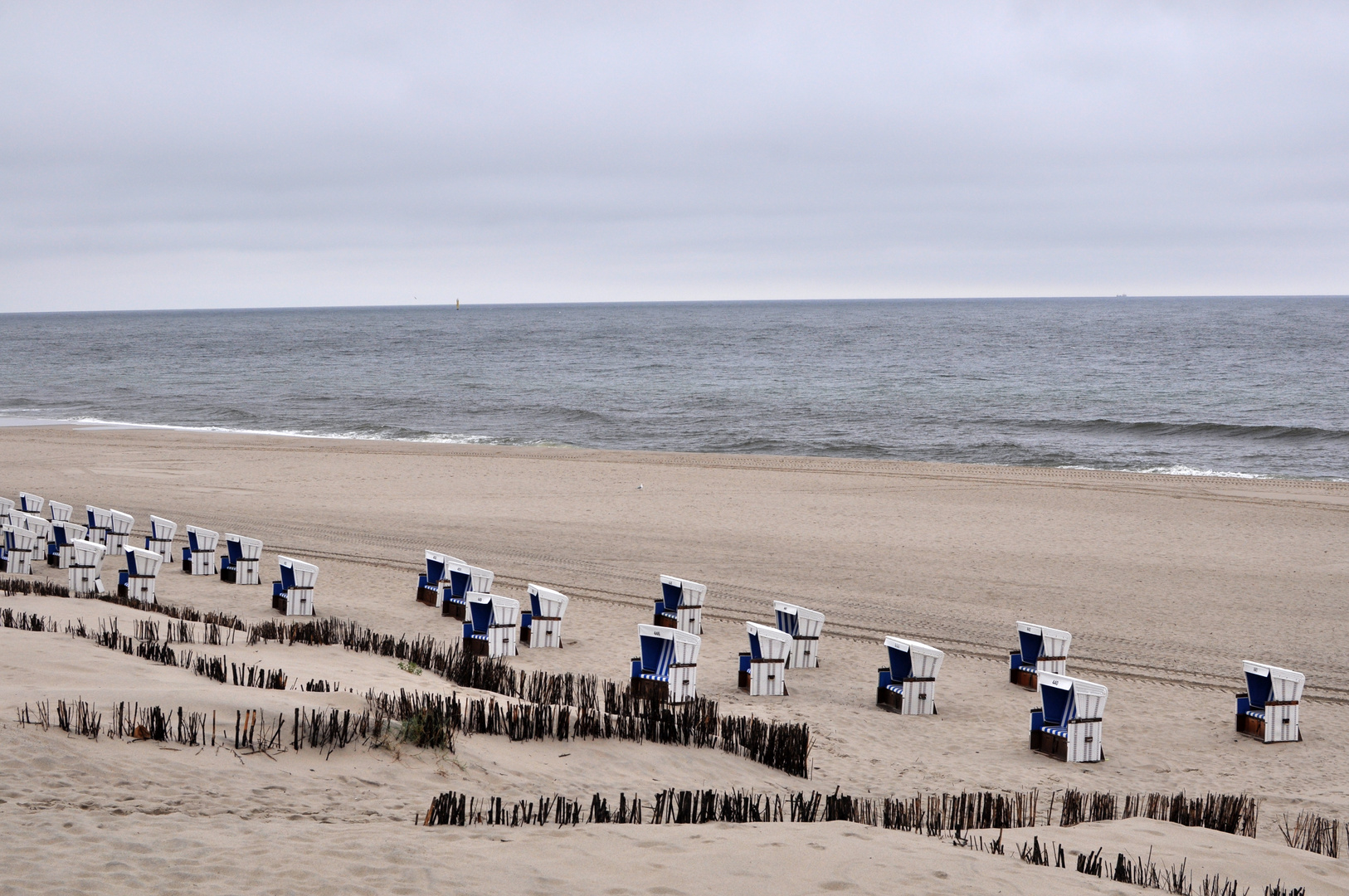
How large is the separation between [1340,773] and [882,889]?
217 inches

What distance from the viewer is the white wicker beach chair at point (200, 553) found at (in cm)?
1350

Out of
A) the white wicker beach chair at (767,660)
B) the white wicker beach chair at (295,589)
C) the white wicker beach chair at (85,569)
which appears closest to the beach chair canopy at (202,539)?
the white wicker beach chair at (85,569)

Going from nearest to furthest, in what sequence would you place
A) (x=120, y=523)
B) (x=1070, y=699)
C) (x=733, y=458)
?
(x=1070, y=699), (x=120, y=523), (x=733, y=458)

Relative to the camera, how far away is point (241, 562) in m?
13.1

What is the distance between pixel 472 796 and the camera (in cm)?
512

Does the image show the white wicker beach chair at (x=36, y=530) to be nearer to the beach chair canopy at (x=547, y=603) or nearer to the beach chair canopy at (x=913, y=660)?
the beach chair canopy at (x=547, y=603)

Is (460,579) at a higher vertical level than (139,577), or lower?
higher

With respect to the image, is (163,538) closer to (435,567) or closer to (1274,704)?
(435,567)

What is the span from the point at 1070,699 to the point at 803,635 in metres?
3.15

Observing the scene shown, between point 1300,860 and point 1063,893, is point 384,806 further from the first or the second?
point 1300,860

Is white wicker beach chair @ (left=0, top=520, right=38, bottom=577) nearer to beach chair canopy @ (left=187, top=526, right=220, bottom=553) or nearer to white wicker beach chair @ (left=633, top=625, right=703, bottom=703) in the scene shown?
beach chair canopy @ (left=187, top=526, right=220, bottom=553)

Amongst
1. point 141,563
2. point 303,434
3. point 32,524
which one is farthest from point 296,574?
point 303,434

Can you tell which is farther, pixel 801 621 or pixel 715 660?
pixel 715 660

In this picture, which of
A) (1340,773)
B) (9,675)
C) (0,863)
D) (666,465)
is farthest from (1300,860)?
(666,465)
